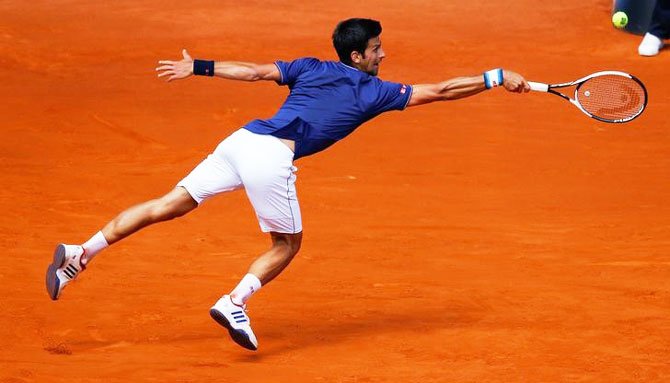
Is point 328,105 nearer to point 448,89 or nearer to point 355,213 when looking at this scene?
point 448,89

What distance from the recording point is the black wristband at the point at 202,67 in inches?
294

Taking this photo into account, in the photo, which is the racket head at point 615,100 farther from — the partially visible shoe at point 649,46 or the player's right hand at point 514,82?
the partially visible shoe at point 649,46

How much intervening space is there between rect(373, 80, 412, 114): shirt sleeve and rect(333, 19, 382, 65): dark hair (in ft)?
0.81

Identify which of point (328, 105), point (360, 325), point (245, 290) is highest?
point (328, 105)

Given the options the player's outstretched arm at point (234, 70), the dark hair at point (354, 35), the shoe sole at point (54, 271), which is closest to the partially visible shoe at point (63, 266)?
the shoe sole at point (54, 271)

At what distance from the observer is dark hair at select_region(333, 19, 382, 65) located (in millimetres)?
7395

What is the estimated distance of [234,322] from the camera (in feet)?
23.4

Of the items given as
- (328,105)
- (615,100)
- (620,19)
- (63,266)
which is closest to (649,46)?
(620,19)

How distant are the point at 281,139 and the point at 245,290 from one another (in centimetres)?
89

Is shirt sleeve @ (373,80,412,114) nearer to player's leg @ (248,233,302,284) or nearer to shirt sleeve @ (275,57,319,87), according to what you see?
shirt sleeve @ (275,57,319,87)

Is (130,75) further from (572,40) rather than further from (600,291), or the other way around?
(600,291)

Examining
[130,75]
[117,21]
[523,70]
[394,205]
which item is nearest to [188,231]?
[394,205]

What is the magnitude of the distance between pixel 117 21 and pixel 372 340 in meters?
11.2

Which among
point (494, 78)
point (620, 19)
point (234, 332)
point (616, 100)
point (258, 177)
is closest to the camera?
point (234, 332)
